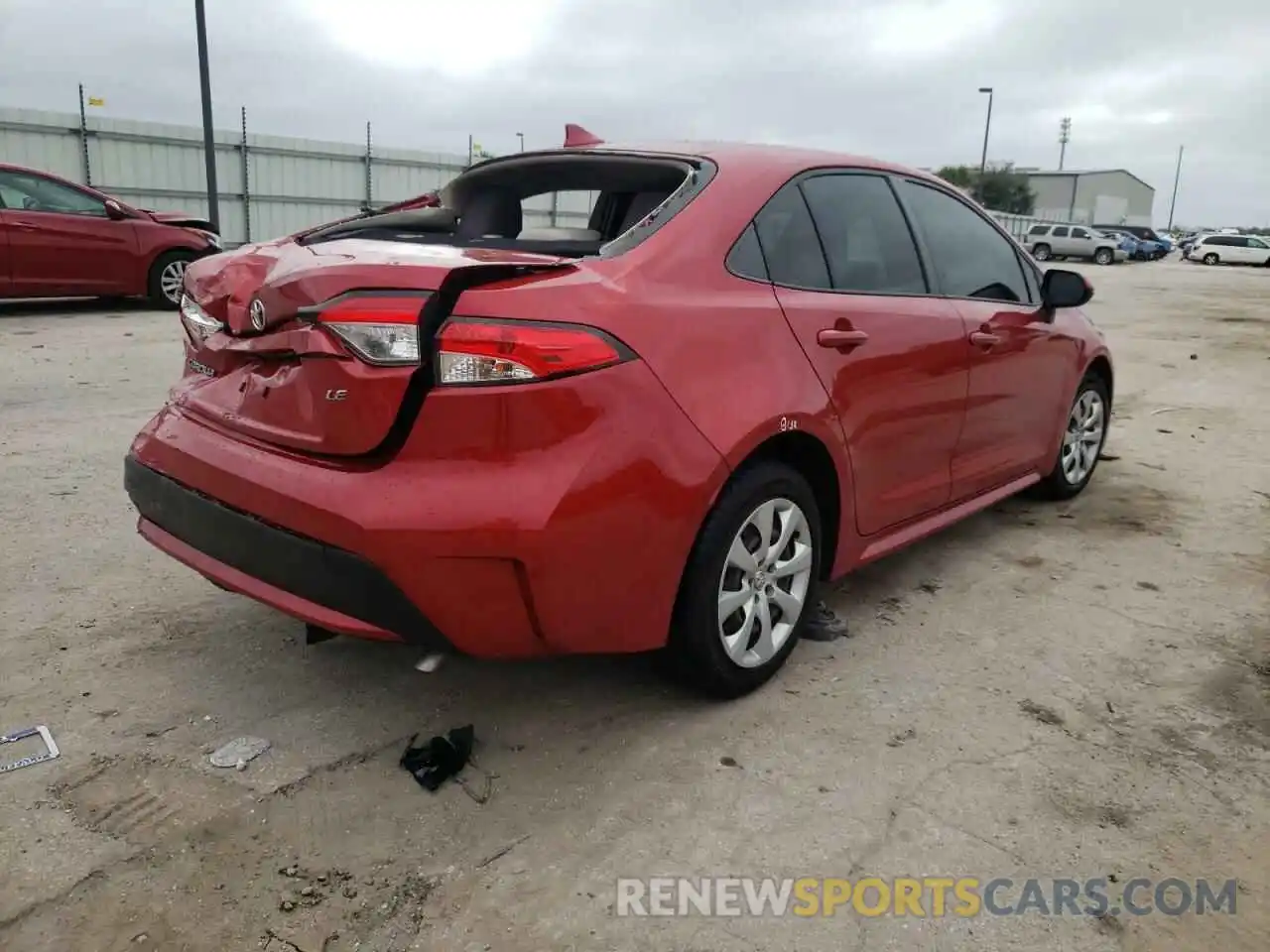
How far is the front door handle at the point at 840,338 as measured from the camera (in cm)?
294

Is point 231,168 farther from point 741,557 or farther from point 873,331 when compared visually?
point 741,557

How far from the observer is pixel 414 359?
224 centimetres

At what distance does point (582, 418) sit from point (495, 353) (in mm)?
245

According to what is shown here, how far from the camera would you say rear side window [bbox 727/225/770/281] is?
2.74 metres

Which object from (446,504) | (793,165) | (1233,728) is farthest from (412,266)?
(1233,728)

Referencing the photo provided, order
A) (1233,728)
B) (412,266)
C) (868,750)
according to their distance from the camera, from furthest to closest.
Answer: (1233,728) < (868,750) < (412,266)

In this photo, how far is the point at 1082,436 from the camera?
5.07 metres

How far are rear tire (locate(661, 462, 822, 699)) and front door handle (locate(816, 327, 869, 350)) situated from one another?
41 centimetres

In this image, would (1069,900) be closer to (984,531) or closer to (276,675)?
(276,675)

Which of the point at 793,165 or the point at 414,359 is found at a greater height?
the point at 793,165

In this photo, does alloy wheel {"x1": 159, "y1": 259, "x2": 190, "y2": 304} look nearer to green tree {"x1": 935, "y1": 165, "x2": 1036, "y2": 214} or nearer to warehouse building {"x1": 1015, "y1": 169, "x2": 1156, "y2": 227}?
green tree {"x1": 935, "y1": 165, "x2": 1036, "y2": 214}

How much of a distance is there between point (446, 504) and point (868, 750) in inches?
52.7

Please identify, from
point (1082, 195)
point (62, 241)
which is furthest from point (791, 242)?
point (1082, 195)

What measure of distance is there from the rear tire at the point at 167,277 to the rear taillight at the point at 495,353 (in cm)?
997
